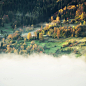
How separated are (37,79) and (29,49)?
8.35 ft

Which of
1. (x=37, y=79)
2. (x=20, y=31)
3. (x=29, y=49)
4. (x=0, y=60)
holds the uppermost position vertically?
(x=20, y=31)

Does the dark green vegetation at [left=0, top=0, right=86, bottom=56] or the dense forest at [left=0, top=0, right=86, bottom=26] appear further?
the dense forest at [left=0, top=0, right=86, bottom=26]

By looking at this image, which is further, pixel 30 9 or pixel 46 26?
pixel 30 9

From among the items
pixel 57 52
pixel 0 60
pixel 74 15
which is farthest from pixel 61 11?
pixel 0 60

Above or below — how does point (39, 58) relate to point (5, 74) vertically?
above

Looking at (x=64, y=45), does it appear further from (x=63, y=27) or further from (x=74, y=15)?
(x=74, y=15)

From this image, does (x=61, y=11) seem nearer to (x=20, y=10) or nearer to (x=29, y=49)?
(x=20, y=10)

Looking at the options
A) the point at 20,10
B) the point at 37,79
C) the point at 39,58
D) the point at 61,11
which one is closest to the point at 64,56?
the point at 39,58

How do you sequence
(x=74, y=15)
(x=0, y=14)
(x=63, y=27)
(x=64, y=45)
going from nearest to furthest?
(x=64, y=45) → (x=63, y=27) → (x=74, y=15) → (x=0, y=14)

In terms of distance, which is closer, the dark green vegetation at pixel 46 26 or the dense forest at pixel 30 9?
the dark green vegetation at pixel 46 26

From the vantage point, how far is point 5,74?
10047 millimetres

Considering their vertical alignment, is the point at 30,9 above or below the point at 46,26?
above

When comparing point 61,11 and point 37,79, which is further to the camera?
point 61,11

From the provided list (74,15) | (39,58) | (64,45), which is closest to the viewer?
(39,58)
